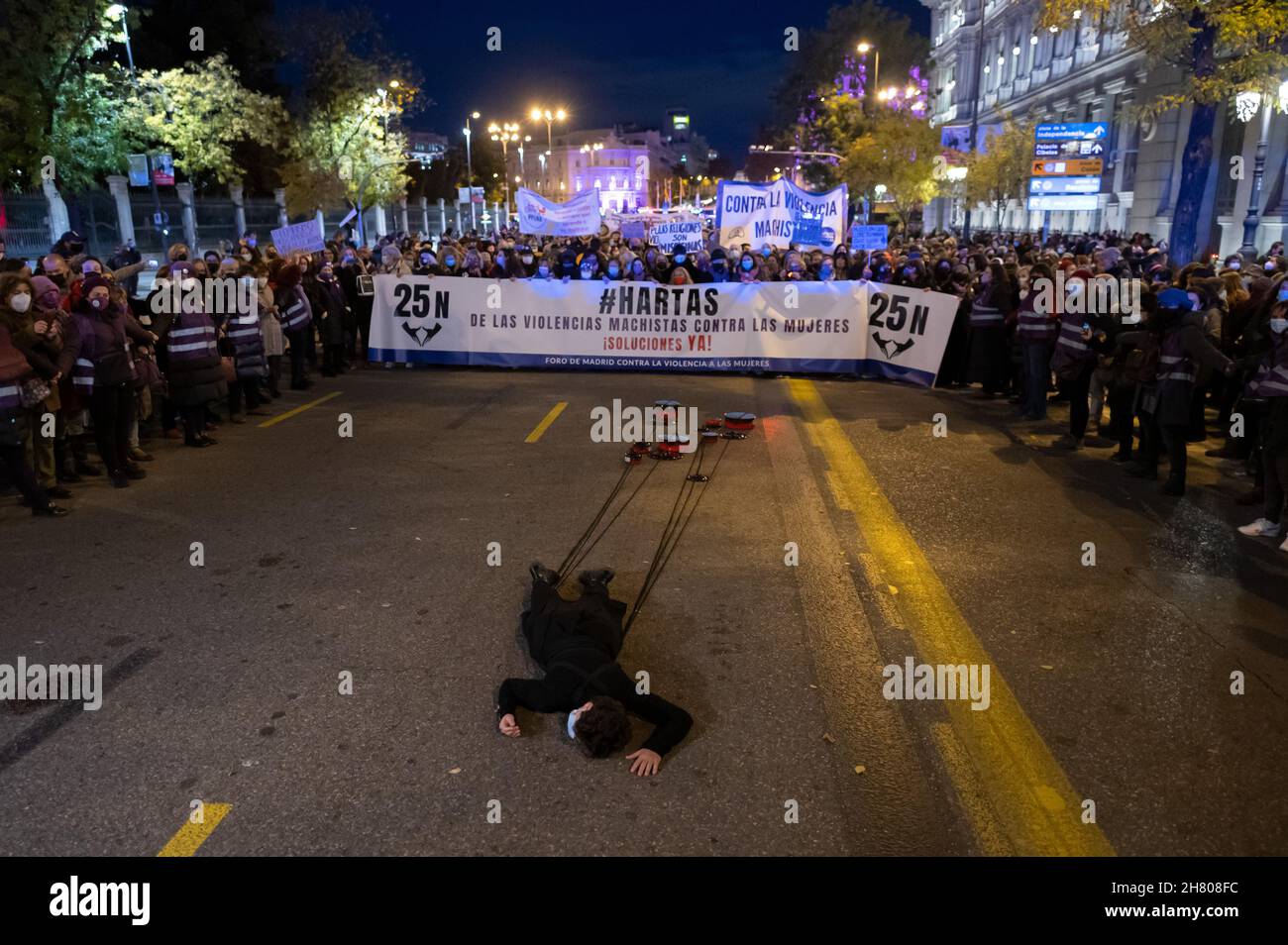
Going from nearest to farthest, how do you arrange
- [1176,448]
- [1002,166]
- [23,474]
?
[23,474]
[1176,448]
[1002,166]

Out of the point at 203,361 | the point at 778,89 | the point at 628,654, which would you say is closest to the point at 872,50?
the point at 778,89

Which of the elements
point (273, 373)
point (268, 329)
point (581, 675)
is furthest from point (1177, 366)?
point (273, 373)

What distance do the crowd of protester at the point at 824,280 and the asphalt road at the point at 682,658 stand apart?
1.97ft

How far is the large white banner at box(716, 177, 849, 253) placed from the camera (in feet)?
63.0

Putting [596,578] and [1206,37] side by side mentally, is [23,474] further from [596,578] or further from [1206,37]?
[1206,37]

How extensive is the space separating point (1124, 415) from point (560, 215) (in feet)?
46.6

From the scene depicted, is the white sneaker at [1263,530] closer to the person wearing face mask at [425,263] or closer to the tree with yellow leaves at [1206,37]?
the person wearing face mask at [425,263]

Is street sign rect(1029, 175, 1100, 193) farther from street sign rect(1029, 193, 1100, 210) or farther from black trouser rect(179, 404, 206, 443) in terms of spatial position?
black trouser rect(179, 404, 206, 443)

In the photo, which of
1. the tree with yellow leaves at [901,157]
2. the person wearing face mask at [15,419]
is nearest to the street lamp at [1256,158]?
the tree with yellow leaves at [901,157]

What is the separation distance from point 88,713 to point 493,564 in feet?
8.45

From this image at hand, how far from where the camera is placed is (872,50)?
182ft

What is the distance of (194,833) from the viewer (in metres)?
3.66
